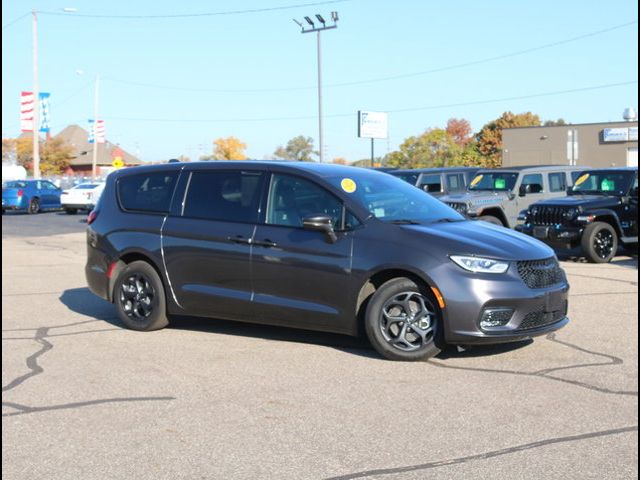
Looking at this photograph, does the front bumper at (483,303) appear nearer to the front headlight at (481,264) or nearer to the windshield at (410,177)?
the front headlight at (481,264)

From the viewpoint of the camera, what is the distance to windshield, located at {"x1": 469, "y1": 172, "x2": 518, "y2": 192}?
60.5 ft

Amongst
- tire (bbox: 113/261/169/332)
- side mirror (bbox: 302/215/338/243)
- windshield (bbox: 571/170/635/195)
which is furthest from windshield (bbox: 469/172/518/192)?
side mirror (bbox: 302/215/338/243)

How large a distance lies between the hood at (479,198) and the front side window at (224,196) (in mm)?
9952

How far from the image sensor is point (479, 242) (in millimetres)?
7133

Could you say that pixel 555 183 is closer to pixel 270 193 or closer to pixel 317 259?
pixel 270 193

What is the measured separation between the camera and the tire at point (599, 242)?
14.9 metres

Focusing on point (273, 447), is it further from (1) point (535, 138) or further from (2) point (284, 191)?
(1) point (535, 138)

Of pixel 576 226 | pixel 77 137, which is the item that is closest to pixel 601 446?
pixel 576 226

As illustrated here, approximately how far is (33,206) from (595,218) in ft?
92.3

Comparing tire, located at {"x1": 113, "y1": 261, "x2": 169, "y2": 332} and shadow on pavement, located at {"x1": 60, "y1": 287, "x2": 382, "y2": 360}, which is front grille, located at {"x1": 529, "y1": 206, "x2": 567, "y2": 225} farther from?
tire, located at {"x1": 113, "y1": 261, "x2": 169, "y2": 332}

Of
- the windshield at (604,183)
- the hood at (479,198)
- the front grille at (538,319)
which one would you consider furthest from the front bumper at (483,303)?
the hood at (479,198)

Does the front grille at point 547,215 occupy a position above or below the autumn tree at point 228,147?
below

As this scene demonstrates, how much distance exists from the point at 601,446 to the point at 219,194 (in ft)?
14.7

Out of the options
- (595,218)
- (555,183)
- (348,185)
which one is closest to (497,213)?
(555,183)
